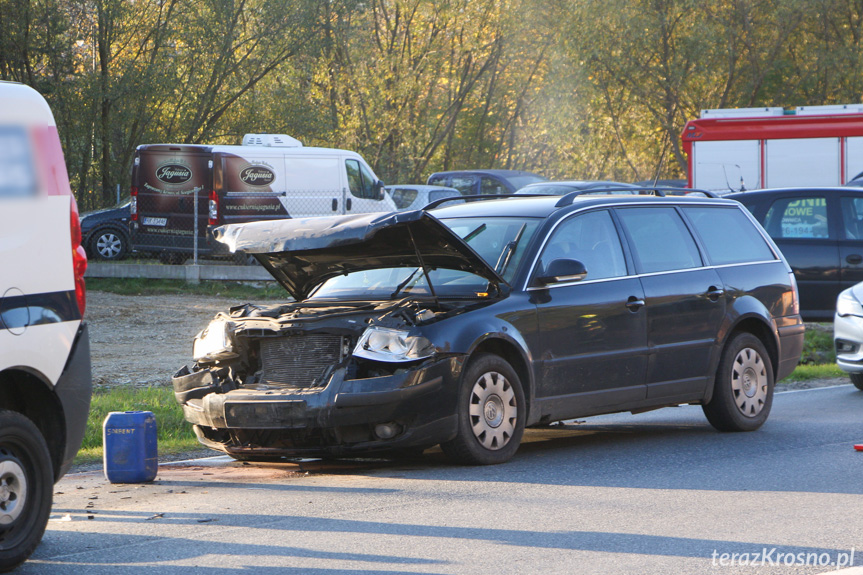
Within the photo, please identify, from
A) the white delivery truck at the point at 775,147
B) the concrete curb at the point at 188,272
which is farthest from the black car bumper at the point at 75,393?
the white delivery truck at the point at 775,147

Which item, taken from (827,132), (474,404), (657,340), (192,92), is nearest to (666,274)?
(657,340)

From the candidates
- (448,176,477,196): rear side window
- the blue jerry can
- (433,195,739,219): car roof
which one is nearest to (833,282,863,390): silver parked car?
(433,195,739,219): car roof

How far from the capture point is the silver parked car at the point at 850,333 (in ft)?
37.0

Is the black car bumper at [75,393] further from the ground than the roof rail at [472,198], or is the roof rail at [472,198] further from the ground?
the roof rail at [472,198]

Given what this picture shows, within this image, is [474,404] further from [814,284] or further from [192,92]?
[192,92]

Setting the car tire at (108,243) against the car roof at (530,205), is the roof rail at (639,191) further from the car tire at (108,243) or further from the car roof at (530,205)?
the car tire at (108,243)

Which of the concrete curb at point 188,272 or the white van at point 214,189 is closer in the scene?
the concrete curb at point 188,272

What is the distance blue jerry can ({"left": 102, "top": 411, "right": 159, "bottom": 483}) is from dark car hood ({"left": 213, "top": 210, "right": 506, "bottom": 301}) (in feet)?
4.27

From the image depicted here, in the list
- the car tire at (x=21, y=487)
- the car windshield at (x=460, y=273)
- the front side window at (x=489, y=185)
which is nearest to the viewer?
the car tire at (x=21, y=487)

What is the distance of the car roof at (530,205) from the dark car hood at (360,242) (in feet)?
2.55

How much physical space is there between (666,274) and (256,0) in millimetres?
24816

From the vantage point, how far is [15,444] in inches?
202

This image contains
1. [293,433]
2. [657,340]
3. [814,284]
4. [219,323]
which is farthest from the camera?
[814,284]

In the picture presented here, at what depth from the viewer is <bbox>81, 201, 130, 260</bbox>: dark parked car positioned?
24000 mm
